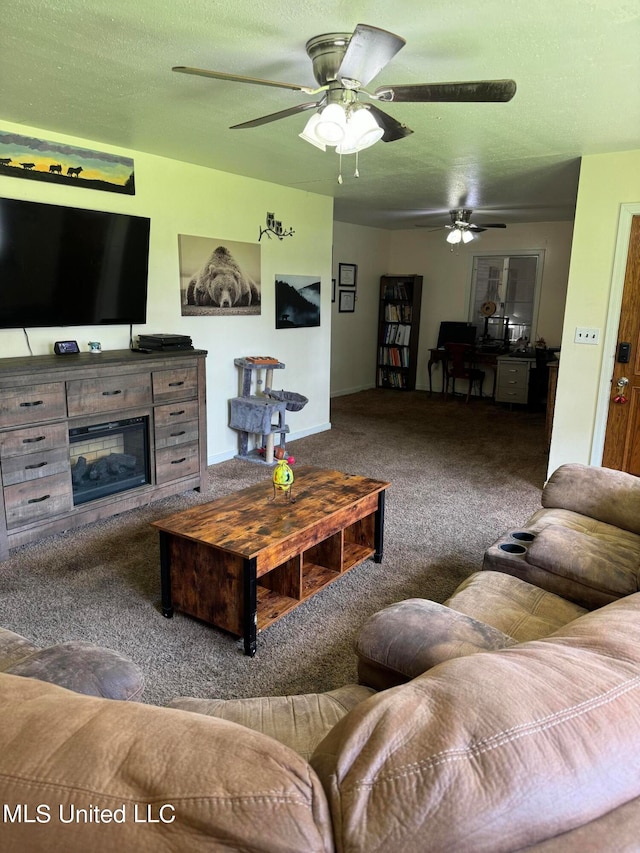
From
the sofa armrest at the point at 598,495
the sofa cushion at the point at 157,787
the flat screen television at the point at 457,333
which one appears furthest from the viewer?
the flat screen television at the point at 457,333

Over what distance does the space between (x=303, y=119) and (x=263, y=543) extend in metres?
2.28

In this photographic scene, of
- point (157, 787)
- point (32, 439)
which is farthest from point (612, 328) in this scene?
point (157, 787)

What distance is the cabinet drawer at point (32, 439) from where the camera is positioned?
3.02 meters

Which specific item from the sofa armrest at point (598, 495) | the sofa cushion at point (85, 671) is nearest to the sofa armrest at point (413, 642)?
the sofa cushion at point (85, 671)

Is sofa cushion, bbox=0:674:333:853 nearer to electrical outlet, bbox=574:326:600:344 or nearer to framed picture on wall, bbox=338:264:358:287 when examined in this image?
electrical outlet, bbox=574:326:600:344

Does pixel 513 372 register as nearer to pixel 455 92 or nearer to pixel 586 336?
pixel 586 336

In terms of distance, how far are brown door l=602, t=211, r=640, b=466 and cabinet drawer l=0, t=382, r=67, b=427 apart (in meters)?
3.64

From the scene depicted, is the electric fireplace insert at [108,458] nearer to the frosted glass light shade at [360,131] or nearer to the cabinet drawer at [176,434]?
the cabinet drawer at [176,434]

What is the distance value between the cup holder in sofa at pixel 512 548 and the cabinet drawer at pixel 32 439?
96.0 inches

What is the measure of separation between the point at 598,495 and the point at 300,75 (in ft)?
7.60

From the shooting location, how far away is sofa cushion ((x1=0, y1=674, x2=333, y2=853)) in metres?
0.62

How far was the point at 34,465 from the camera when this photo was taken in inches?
124

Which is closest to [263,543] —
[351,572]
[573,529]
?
[351,572]

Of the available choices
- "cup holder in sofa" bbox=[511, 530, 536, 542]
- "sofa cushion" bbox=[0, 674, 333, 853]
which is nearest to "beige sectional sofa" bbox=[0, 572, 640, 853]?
"sofa cushion" bbox=[0, 674, 333, 853]
